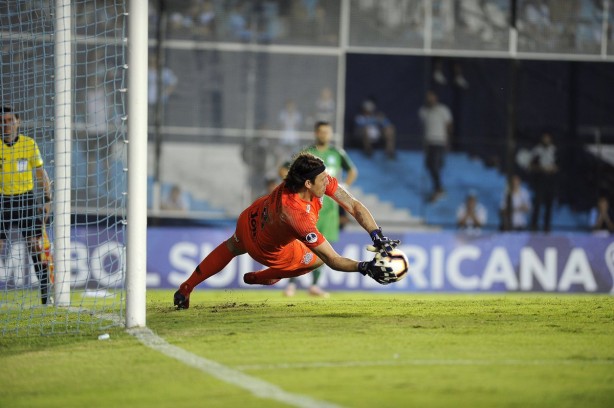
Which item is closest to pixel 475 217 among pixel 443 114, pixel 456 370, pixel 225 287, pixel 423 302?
pixel 443 114

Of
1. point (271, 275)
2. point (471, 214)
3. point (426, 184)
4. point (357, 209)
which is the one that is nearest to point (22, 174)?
point (271, 275)

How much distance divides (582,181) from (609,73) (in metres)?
2.47

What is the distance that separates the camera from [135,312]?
29.6 ft

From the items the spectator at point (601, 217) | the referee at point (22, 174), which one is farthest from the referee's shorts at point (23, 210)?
the spectator at point (601, 217)

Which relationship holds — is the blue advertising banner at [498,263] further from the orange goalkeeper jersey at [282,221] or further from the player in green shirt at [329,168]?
the orange goalkeeper jersey at [282,221]

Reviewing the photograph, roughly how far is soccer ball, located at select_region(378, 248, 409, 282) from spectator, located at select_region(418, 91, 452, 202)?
1252 cm

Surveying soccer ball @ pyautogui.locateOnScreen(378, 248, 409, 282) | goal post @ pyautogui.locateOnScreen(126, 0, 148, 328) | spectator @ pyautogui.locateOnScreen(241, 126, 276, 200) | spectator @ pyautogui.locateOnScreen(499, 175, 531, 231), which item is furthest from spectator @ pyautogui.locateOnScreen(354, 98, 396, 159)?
goal post @ pyautogui.locateOnScreen(126, 0, 148, 328)

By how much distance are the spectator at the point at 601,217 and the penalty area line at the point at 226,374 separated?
14.5 meters

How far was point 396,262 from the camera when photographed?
8742mm

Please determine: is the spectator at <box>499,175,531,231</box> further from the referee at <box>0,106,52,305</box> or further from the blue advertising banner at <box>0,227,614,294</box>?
the referee at <box>0,106,52,305</box>

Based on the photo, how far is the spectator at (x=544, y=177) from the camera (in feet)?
70.8

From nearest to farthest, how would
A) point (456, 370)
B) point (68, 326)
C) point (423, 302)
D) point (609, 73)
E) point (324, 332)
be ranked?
1. point (456, 370)
2. point (324, 332)
3. point (68, 326)
4. point (423, 302)
5. point (609, 73)

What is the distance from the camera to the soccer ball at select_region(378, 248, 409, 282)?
28.6 ft

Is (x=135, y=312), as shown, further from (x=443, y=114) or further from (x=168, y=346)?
(x=443, y=114)
